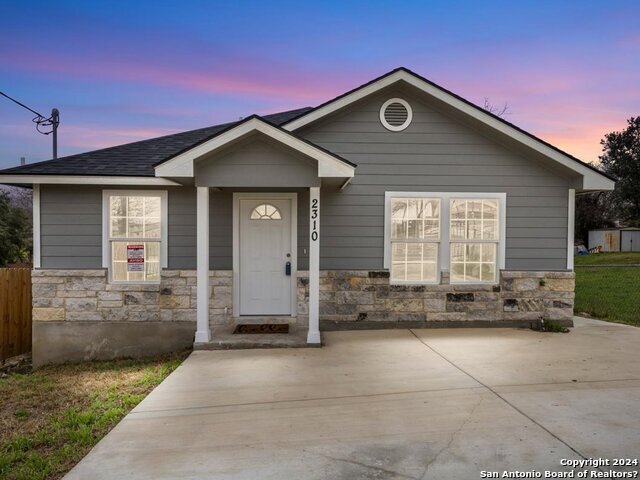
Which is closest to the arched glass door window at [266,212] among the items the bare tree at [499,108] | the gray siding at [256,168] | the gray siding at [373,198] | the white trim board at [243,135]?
the gray siding at [373,198]

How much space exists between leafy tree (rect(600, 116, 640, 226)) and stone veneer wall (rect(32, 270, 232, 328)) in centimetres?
3810

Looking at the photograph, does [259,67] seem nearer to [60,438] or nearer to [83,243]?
[83,243]

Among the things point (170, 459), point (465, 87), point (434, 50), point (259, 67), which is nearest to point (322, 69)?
point (259, 67)

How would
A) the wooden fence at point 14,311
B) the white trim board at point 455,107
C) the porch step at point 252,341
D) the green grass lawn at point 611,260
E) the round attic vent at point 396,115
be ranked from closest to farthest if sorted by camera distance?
the porch step at point 252,341, the white trim board at point 455,107, the round attic vent at point 396,115, the wooden fence at point 14,311, the green grass lawn at point 611,260

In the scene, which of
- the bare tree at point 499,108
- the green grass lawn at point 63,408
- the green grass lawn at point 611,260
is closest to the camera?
the green grass lawn at point 63,408

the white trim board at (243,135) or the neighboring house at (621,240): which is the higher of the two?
the white trim board at (243,135)

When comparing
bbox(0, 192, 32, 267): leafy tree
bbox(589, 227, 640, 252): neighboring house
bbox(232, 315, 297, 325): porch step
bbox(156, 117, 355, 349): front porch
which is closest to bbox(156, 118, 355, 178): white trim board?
bbox(156, 117, 355, 349): front porch

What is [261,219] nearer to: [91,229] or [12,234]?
[91,229]

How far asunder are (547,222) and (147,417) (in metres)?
7.21

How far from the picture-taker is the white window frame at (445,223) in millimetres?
7875

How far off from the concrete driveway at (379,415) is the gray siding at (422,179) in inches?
75.9

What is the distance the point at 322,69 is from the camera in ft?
49.8

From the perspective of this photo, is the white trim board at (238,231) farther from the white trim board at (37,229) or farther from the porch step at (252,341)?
the white trim board at (37,229)

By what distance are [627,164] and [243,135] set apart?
131ft
